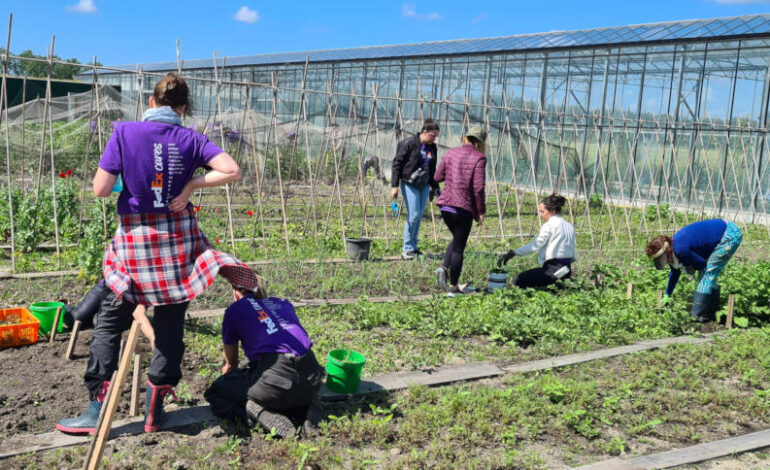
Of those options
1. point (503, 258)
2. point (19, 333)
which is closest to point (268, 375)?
point (19, 333)

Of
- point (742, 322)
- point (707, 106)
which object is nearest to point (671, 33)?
point (707, 106)

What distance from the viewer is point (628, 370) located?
4195 mm

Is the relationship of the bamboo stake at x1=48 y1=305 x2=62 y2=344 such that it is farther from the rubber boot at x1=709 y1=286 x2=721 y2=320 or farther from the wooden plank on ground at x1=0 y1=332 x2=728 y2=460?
the rubber boot at x1=709 y1=286 x2=721 y2=320

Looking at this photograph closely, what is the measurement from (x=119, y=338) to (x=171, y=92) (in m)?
1.09

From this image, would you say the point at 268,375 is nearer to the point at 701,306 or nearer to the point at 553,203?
the point at 553,203

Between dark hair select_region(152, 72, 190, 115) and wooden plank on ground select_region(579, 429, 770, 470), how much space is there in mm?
2361

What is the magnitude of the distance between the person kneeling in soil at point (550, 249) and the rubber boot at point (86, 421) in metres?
3.74

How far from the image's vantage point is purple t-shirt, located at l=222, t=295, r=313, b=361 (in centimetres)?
310

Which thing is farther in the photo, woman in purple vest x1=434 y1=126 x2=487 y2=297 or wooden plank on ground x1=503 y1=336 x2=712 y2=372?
woman in purple vest x1=434 y1=126 x2=487 y2=297

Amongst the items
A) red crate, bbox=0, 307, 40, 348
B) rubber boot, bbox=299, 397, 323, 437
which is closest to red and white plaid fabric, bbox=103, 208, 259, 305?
rubber boot, bbox=299, 397, 323, 437

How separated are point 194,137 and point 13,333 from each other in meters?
1.94

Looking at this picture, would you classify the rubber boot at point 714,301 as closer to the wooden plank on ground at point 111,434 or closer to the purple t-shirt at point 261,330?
the purple t-shirt at point 261,330

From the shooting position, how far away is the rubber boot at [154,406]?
2887 mm

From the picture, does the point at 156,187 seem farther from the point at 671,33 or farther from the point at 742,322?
the point at 671,33
